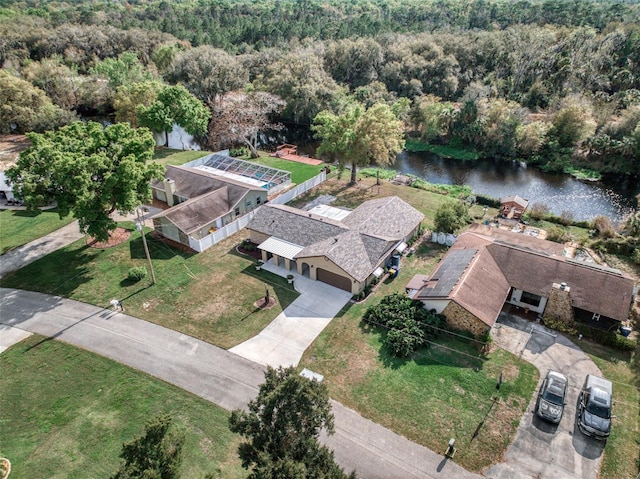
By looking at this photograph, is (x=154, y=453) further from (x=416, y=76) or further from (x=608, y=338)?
(x=416, y=76)

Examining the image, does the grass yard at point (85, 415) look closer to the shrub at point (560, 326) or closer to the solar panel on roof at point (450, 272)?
the solar panel on roof at point (450, 272)

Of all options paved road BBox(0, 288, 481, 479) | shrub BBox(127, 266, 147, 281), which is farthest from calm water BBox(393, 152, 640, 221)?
shrub BBox(127, 266, 147, 281)

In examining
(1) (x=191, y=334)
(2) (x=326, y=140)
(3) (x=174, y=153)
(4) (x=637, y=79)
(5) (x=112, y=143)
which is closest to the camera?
(1) (x=191, y=334)

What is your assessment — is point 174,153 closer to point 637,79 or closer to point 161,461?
point 161,461

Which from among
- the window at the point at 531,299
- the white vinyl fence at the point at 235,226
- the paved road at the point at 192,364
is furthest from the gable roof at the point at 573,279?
the white vinyl fence at the point at 235,226

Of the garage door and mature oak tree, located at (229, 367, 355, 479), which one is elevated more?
mature oak tree, located at (229, 367, 355, 479)

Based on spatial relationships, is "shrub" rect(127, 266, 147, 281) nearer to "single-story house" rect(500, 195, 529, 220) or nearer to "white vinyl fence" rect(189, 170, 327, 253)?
"white vinyl fence" rect(189, 170, 327, 253)

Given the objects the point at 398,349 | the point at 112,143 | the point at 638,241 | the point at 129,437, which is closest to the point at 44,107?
the point at 112,143
